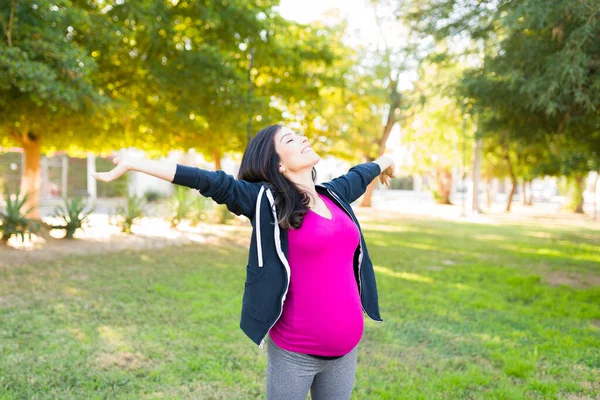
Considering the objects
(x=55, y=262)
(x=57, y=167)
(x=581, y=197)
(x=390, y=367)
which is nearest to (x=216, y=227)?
(x=55, y=262)

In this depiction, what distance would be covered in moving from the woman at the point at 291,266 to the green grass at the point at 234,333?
2.02 meters

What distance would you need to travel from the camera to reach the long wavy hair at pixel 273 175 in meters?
2.08

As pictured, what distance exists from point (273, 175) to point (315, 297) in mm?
591

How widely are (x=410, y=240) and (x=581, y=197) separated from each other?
2285cm

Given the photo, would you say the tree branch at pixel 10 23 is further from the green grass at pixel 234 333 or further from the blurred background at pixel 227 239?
the green grass at pixel 234 333

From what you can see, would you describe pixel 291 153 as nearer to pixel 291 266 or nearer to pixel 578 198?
pixel 291 266

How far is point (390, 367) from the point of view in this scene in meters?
4.52

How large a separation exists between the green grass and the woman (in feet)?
6.63

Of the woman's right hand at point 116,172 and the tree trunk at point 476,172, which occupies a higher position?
the tree trunk at point 476,172

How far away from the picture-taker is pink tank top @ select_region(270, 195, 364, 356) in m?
2.05

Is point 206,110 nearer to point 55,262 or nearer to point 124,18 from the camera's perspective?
point 124,18

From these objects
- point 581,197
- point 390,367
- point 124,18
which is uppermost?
point 124,18

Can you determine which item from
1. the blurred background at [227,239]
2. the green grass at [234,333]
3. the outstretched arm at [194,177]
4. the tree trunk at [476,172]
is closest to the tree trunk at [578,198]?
the tree trunk at [476,172]

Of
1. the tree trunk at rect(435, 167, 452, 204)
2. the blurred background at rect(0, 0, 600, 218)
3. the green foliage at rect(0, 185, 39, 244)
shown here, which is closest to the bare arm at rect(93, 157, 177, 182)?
the blurred background at rect(0, 0, 600, 218)
